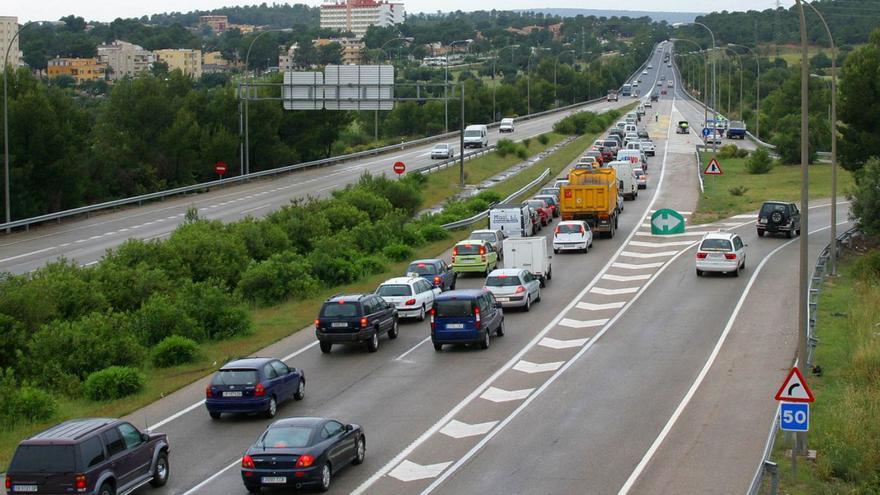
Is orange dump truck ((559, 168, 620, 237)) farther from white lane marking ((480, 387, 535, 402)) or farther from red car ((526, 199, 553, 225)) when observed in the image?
white lane marking ((480, 387, 535, 402))

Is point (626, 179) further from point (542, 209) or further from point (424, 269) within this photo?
point (424, 269)

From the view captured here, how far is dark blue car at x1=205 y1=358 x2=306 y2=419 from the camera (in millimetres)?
25312

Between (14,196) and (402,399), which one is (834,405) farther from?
(14,196)

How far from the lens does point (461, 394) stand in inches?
1089

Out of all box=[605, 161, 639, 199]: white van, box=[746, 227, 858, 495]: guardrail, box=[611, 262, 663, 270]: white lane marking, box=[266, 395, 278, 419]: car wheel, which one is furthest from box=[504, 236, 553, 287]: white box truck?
box=[605, 161, 639, 199]: white van

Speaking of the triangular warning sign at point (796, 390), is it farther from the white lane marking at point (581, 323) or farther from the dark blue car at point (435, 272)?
the dark blue car at point (435, 272)

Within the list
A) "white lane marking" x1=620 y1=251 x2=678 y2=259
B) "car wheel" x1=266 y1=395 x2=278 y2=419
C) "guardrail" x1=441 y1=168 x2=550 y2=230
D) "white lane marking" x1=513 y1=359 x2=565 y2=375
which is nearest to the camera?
"car wheel" x1=266 y1=395 x2=278 y2=419

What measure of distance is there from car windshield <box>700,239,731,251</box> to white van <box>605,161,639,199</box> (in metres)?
22.7

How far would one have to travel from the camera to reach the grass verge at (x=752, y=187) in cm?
6172

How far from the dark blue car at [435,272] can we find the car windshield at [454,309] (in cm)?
770

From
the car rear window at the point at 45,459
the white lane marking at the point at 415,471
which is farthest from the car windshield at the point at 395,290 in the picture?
the car rear window at the point at 45,459

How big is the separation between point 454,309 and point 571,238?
17596 millimetres

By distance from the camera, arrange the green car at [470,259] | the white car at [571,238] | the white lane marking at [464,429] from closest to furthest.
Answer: the white lane marking at [464,429] < the green car at [470,259] < the white car at [571,238]

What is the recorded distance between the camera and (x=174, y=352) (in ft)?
106
